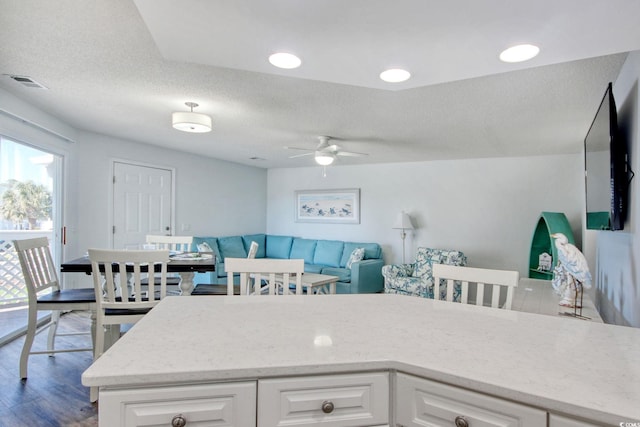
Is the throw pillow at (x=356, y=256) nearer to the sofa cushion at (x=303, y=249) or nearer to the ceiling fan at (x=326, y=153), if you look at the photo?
the sofa cushion at (x=303, y=249)

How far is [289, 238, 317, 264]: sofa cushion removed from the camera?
6023 mm

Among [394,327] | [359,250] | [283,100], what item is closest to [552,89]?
[283,100]

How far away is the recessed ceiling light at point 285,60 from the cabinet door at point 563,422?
1.41 metres

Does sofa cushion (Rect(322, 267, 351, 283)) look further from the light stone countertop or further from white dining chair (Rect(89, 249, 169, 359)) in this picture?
the light stone countertop

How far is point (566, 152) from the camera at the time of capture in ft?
14.3

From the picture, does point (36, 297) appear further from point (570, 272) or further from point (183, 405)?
point (570, 272)

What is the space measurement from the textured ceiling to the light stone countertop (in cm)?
102

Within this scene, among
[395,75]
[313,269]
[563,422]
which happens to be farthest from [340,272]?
[563,422]

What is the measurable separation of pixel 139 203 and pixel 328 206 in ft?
10.1

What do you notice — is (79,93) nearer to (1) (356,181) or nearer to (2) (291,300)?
(2) (291,300)

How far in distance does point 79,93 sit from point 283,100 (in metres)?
1.72

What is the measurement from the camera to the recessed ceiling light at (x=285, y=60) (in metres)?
1.39

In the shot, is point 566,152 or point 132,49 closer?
point 132,49

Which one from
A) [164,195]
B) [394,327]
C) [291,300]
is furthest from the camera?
[164,195]
